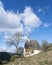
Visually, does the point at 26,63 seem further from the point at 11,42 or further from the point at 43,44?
the point at 11,42

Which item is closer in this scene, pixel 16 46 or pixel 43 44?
pixel 43 44

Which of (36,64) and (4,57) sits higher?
(4,57)

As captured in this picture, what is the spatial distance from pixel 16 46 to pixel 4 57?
1303 cm

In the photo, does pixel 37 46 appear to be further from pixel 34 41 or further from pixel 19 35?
pixel 19 35

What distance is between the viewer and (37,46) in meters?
75.4

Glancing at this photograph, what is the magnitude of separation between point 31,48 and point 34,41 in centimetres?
555

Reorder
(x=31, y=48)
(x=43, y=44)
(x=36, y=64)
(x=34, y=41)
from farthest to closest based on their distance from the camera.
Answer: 1. (x=34, y=41)
2. (x=31, y=48)
3. (x=43, y=44)
4. (x=36, y=64)

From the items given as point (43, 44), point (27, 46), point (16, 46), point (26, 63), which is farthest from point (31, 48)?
point (26, 63)

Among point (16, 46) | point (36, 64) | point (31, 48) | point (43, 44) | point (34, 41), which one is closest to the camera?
point (36, 64)

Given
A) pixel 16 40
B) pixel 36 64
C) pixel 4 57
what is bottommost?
pixel 36 64

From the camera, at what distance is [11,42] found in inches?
2692

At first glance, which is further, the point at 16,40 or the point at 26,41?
the point at 26,41

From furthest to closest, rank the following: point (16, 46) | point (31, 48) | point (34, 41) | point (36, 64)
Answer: point (34, 41) < point (31, 48) < point (16, 46) < point (36, 64)

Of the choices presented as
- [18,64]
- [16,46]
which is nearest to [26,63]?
[18,64]
